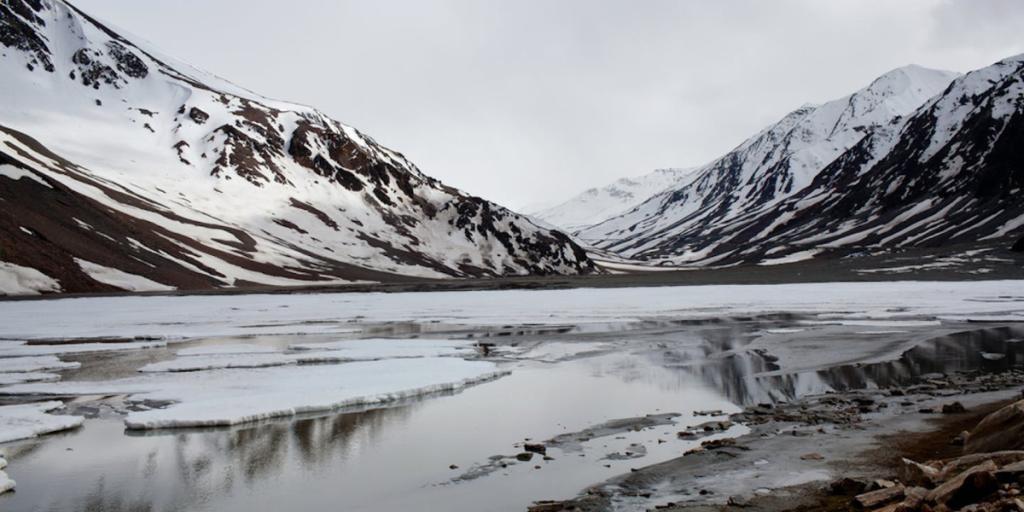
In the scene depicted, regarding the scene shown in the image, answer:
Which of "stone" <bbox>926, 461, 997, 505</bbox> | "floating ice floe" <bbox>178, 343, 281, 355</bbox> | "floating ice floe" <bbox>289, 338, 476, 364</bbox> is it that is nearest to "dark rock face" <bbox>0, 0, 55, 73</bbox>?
"floating ice floe" <bbox>178, 343, 281, 355</bbox>

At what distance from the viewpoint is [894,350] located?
25.7 meters

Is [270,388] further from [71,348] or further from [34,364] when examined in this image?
[71,348]

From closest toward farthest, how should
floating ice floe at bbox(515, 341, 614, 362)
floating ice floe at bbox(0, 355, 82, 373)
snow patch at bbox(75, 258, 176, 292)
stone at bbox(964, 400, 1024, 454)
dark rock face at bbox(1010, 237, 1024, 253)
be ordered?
stone at bbox(964, 400, 1024, 454)
floating ice floe at bbox(0, 355, 82, 373)
floating ice floe at bbox(515, 341, 614, 362)
snow patch at bbox(75, 258, 176, 292)
dark rock face at bbox(1010, 237, 1024, 253)

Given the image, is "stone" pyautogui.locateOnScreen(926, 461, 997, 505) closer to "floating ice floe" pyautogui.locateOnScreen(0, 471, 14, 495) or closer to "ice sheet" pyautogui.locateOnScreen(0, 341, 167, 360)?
"floating ice floe" pyautogui.locateOnScreen(0, 471, 14, 495)

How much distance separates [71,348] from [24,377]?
8.90 metres

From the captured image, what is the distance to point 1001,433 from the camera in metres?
9.78

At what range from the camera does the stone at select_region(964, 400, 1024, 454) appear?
942 centimetres

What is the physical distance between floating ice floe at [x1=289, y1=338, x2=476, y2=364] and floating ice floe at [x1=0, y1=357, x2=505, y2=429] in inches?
75.9

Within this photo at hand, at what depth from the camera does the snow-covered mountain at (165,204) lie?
299 ft

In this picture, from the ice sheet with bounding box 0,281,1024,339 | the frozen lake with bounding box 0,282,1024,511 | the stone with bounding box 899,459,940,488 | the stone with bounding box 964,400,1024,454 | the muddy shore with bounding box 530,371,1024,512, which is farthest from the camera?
the ice sheet with bounding box 0,281,1024,339

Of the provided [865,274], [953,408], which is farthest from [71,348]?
[865,274]

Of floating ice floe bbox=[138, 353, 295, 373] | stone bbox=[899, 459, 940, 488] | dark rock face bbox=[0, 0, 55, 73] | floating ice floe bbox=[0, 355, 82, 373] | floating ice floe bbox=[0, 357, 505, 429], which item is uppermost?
dark rock face bbox=[0, 0, 55, 73]

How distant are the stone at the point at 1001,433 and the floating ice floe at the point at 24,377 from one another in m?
23.4

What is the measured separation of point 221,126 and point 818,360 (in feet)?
644
